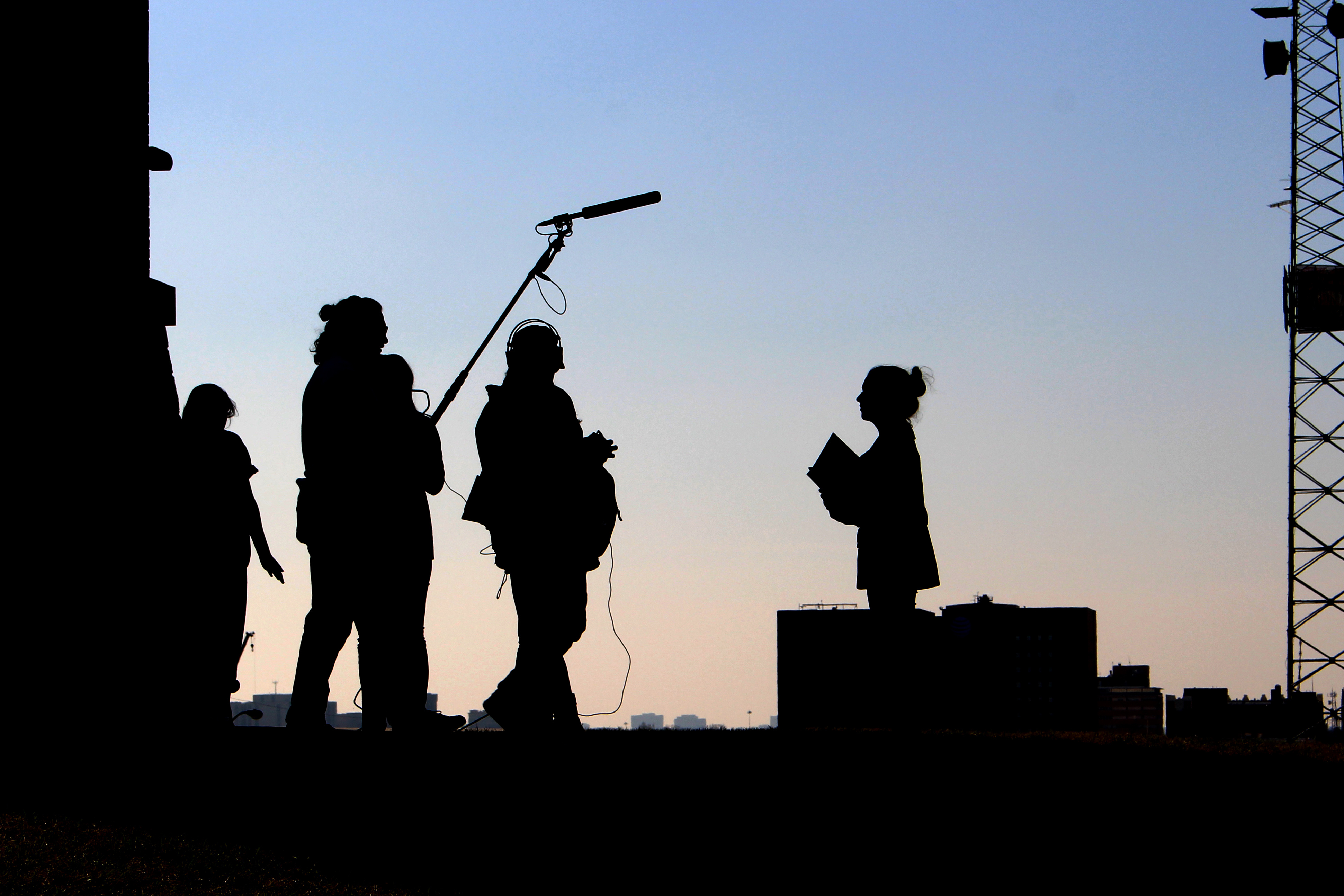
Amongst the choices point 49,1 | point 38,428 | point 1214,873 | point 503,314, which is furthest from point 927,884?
point 49,1

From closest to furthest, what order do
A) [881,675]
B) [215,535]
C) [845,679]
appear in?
[881,675] → [215,535] → [845,679]

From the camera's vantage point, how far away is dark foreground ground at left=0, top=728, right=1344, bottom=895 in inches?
167

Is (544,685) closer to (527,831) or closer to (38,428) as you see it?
(527,831)

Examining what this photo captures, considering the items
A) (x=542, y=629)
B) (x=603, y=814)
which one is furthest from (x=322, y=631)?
(x=603, y=814)

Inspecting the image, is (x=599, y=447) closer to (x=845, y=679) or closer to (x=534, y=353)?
(x=534, y=353)

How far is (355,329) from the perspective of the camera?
23.1 feet

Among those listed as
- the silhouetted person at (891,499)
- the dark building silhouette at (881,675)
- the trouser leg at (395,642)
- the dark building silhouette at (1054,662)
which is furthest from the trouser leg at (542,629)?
the dark building silhouette at (1054,662)

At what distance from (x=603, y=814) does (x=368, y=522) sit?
2.40m

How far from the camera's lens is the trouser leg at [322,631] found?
6879 mm

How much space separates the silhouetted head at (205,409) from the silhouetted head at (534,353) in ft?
7.50

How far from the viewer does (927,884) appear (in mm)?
4094

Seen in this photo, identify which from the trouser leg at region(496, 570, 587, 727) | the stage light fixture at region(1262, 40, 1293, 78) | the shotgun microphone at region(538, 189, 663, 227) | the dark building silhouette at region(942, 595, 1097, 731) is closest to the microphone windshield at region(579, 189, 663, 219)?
the shotgun microphone at region(538, 189, 663, 227)

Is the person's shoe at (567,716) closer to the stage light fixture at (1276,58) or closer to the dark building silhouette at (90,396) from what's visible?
the dark building silhouette at (90,396)

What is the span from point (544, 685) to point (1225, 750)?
3325 mm
